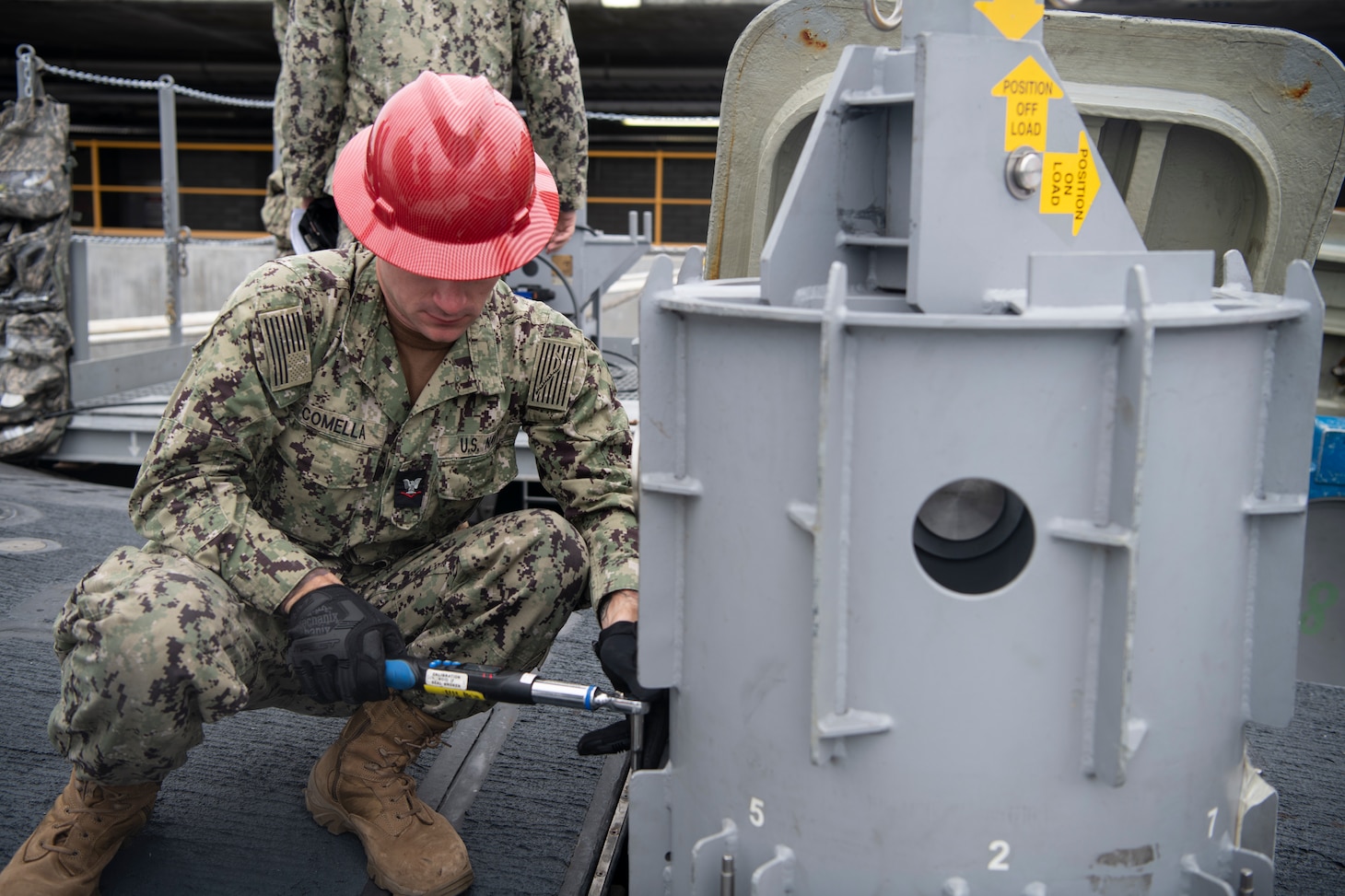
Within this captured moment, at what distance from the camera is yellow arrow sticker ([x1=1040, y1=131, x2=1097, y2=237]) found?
1474mm

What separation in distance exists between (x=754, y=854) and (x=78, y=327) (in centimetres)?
501

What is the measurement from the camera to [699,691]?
1.52 metres

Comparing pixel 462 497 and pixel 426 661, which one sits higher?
pixel 462 497

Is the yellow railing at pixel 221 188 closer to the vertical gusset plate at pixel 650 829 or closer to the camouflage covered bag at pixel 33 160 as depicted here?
the camouflage covered bag at pixel 33 160

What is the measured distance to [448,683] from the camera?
1676mm

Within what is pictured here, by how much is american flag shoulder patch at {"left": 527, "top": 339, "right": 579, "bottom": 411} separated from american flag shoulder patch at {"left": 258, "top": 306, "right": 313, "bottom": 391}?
1.22 ft

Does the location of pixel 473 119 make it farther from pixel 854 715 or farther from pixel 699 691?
pixel 854 715

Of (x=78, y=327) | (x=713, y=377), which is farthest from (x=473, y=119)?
(x=78, y=327)

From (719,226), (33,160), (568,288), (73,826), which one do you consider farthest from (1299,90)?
(33,160)

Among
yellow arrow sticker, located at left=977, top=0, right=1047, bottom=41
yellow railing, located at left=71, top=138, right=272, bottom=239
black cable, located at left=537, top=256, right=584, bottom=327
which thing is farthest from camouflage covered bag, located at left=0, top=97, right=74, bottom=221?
yellow railing, located at left=71, top=138, right=272, bottom=239

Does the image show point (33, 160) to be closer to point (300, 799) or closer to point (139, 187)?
point (300, 799)

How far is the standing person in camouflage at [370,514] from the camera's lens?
1654mm

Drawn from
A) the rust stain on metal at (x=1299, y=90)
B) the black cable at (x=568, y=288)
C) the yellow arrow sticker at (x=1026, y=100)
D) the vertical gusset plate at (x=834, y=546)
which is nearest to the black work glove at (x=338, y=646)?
the vertical gusset plate at (x=834, y=546)

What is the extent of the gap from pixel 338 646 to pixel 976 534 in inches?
34.8
